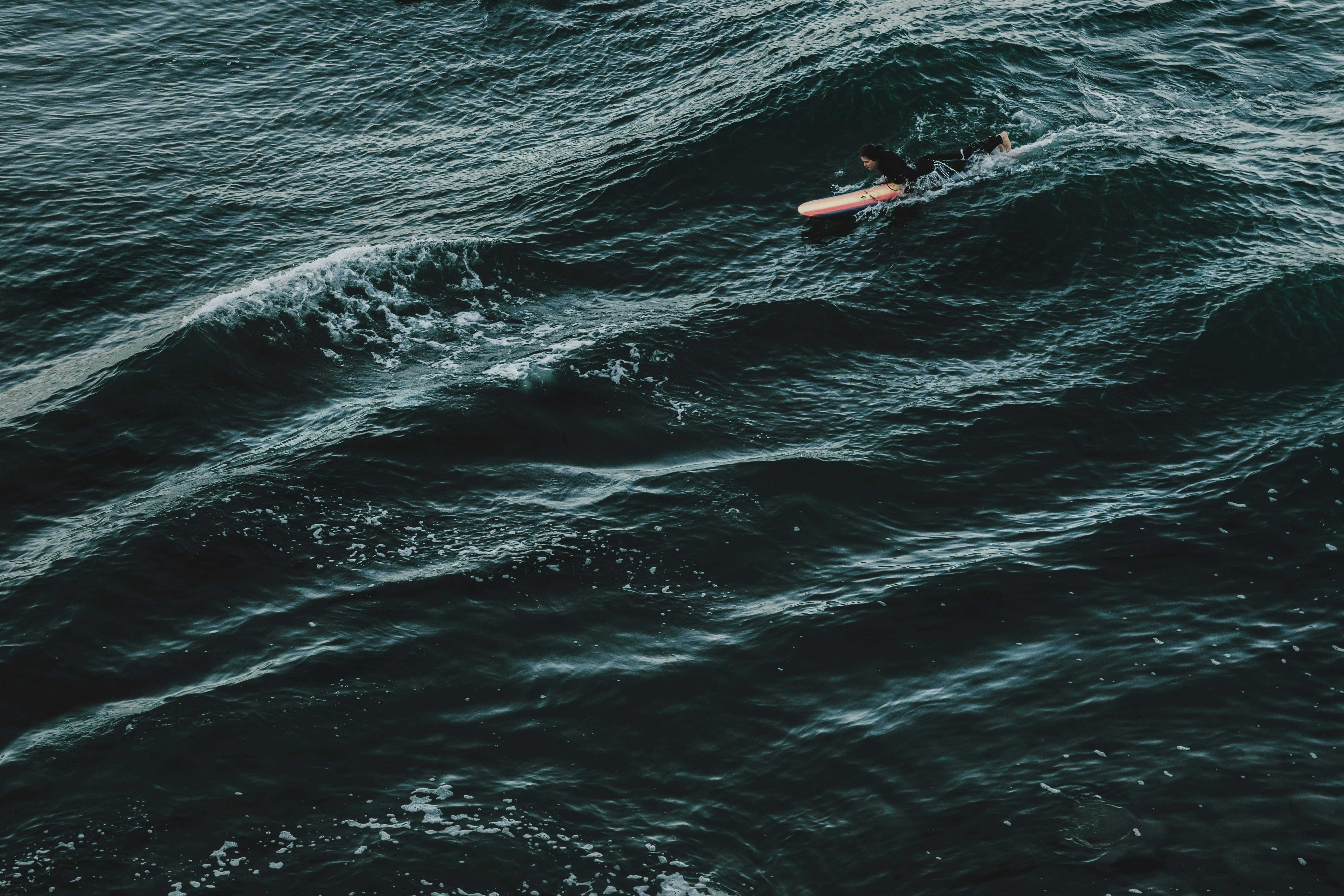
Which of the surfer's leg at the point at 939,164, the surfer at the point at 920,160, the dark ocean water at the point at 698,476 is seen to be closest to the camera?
the dark ocean water at the point at 698,476

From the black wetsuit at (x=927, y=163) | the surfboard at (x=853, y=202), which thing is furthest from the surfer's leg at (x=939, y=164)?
the surfboard at (x=853, y=202)

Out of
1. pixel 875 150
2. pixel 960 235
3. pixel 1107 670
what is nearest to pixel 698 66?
pixel 875 150

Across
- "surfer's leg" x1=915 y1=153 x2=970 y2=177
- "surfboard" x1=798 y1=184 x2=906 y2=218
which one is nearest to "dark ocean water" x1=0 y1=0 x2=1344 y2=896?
"surfer's leg" x1=915 y1=153 x2=970 y2=177

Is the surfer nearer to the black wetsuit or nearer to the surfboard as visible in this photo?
the black wetsuit

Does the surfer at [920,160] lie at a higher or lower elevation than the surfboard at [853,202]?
higher

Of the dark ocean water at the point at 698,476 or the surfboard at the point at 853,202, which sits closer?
the dark ocean water at the point at 698,476

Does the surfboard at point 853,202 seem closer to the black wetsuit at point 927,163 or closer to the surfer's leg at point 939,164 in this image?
the black wetsuit at point 927,163

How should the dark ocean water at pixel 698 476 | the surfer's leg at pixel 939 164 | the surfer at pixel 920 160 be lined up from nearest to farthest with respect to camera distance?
the dark ocean water at pixel 698 476 → the surfer at pixel 920 160 → the surfer's leg at pixel 939 164

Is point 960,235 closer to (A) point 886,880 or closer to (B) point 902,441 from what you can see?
(B) point 902,441
